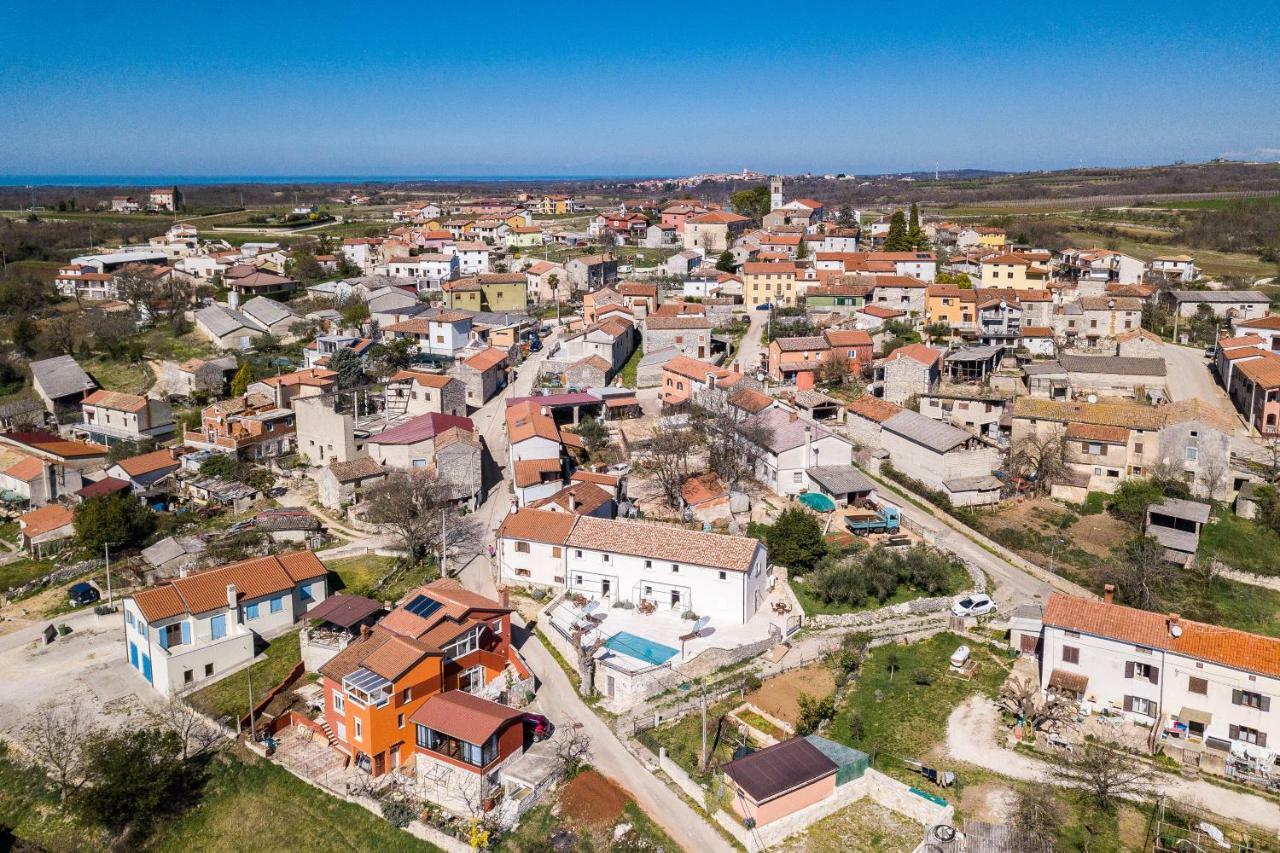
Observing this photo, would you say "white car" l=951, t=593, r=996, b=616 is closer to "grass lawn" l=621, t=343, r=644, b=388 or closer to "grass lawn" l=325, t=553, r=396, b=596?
"grass lawn" l=325, t=553, r=396, b=596

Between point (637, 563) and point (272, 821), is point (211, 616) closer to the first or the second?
point (272, 821)

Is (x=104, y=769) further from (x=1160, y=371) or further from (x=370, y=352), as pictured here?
(x=1160, y=371)

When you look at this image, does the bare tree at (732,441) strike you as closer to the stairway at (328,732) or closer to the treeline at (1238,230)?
the stairway at (328,732)

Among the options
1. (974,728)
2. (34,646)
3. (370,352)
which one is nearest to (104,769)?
(34,646)

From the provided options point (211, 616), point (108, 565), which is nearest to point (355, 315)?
point (108, 565)

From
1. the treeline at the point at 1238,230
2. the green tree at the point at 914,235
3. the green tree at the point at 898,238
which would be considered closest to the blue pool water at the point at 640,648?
the green tree at the point at 898,238

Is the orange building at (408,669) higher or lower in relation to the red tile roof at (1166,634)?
lower
